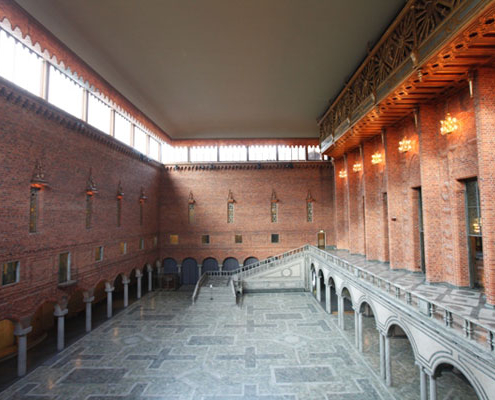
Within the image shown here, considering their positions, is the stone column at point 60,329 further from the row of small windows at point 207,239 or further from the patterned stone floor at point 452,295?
the patterned stone floor at point 452,295

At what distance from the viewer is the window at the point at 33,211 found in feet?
41.9

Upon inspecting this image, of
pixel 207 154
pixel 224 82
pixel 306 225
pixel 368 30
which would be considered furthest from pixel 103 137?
pixel 306 225

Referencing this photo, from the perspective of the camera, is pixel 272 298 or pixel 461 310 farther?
pixel 272 298

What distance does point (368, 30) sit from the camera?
13.0 meters

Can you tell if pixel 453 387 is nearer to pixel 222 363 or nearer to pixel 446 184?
pixel 446 184

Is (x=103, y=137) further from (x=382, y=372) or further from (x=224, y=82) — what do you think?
(x=382, y=372)

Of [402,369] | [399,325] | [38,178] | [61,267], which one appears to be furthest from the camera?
[61,267]

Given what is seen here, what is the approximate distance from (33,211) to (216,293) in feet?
44.8

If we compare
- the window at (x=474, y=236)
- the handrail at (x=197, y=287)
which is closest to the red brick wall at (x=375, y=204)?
the window at (x=474, y=236)

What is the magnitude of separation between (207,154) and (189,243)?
844 centimetres

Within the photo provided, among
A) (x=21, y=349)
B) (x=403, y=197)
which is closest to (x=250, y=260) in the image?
(x=403, y=197)

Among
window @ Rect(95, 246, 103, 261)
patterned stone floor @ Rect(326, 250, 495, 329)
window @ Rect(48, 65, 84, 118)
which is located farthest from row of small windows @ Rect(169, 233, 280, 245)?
window @ Rect(48, 65, 84, 118)

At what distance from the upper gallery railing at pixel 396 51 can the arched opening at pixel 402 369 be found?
9359 mm

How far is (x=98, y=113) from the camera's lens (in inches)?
722
